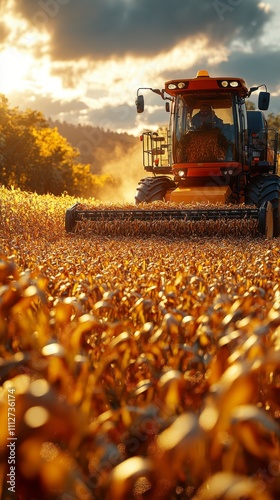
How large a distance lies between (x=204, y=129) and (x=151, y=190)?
1624 millimetres

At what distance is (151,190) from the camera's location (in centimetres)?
1343

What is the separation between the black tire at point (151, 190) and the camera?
13.3 meters

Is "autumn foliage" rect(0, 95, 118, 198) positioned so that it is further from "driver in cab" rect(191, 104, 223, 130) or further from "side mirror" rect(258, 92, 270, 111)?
"side mirror" rect(258, 92, 270, 111)

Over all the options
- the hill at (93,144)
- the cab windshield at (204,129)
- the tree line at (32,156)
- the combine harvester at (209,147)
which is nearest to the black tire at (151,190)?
the combine harvester at (209,147)

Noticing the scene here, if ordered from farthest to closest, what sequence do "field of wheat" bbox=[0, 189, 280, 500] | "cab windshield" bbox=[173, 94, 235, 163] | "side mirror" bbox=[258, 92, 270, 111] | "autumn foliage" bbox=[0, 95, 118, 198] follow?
"autumn foliage" bbox=[0, 95, 118, 198], "cab windshield" bbox=[173, 94, 235, 163], "side mirror" bbox=[258, 92, 270, 111], "field of wheat" bbox=[0, 189, 280, 500]

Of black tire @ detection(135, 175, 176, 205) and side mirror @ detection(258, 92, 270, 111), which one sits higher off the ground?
side mirror @ detection(258, 92, 270, 111)

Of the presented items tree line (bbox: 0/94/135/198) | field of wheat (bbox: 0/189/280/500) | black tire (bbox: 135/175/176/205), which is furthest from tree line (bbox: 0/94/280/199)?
field of wheat (bbox: 0/189/280/500)

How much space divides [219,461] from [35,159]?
138ft

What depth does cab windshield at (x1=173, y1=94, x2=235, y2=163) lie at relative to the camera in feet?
41.8

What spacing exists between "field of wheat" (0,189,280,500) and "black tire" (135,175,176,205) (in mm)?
9507

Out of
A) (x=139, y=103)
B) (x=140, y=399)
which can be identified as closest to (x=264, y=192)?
(x=139, y=103)

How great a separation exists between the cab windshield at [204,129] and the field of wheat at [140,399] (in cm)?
913

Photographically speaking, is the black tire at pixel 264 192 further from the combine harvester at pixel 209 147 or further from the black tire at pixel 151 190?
the black tire at pixel 151 190

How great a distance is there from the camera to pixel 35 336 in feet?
8.23
